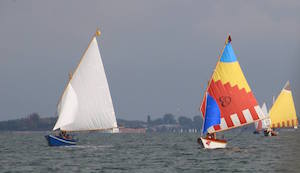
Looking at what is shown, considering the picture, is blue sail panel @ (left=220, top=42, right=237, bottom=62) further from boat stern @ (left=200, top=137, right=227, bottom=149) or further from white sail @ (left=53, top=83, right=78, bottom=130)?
white sail @ (left=53, top=83, right=78, bottom=130)

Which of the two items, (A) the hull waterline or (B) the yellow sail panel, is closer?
(A) the hull waterline

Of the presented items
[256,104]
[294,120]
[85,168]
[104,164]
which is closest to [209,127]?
[256,104]

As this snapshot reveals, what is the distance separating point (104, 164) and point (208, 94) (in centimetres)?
2032

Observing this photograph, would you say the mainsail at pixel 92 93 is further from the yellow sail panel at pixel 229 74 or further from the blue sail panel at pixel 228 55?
the blue sail panel at pixel 228 55

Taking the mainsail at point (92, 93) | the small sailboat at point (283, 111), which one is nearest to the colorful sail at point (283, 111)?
the small sailboat at point (283, 111)

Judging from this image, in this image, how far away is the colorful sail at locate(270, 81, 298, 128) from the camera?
12488 centimetres

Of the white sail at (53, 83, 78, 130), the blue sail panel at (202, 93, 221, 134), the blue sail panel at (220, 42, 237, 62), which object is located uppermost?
the blue sail panel at (220, 42, 237, 62)

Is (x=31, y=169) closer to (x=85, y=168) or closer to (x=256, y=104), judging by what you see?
(x=85, y=168)

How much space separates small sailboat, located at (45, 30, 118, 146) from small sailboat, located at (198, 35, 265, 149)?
496 inches

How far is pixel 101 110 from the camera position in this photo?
6681cm

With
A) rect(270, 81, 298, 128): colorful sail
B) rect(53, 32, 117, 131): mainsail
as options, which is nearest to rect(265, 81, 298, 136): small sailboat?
rect(270, 81, 298, 128): colorful sail

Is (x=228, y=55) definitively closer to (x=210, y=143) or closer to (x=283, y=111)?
(x=210, y=143)

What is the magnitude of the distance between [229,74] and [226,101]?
9.19 ft

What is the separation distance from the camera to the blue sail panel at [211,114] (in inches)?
2345
